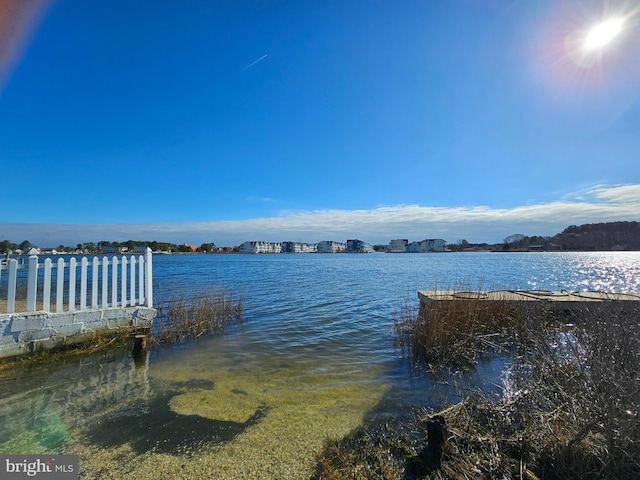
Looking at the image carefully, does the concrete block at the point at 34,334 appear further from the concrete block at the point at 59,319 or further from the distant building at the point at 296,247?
the distant building at the point at 296,247

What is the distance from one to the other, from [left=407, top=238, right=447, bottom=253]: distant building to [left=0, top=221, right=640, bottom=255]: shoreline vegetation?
5.77 metres

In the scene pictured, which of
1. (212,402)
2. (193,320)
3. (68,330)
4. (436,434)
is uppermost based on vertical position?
(68,330)

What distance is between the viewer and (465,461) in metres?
2.85

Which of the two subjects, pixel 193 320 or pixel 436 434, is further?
pixel 193 320

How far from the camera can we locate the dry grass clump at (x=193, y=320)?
26.2 ft

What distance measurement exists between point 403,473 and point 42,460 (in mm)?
3622

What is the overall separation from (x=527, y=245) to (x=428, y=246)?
41.5m

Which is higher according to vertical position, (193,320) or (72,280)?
(72,280)

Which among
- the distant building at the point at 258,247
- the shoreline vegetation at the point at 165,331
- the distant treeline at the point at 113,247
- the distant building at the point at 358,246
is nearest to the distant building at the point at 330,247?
the distant building at the point at 358,246

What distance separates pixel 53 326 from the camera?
5.77m

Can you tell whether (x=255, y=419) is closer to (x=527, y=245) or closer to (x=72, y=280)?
(x=72, y=280)

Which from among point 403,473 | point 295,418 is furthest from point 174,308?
point 403,473

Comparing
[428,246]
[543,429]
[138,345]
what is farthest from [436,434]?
[428,246]

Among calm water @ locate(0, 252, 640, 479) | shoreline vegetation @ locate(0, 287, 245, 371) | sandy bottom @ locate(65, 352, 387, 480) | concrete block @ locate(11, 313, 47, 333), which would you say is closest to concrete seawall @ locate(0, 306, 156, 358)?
concrete block @ locate(11, 313, 47, 333)
